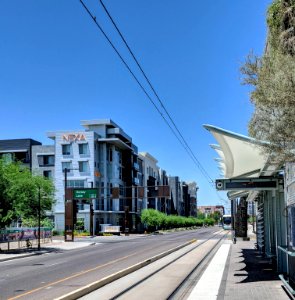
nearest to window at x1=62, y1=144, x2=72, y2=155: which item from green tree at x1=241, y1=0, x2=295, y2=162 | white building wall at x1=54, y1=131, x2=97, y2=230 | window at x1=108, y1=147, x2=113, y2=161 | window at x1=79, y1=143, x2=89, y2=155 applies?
white building wall at x1=54, y1=131, x2=97, y2=230

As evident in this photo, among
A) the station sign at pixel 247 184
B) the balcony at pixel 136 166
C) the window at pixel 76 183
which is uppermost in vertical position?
the balcony at pixel 136 166

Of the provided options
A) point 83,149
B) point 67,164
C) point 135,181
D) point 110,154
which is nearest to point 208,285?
point 83,149

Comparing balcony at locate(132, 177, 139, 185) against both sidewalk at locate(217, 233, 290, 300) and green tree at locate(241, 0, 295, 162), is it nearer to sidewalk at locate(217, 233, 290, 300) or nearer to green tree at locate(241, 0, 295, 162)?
sidewalk at locate(217, 233, 290, 300)

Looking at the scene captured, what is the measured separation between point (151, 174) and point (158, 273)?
361 feet

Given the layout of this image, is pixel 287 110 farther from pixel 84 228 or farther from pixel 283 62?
pixel 84 228

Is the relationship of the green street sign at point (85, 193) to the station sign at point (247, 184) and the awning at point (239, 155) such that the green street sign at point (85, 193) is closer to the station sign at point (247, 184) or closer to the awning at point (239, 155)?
the station sign at point (247, 184)

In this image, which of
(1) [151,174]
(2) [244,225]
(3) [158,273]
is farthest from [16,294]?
(1) [151,174]

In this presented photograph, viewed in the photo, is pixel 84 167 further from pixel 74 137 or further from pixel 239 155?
pixel 239 155

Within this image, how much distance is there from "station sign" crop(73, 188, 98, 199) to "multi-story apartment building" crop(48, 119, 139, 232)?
15910 millimetres

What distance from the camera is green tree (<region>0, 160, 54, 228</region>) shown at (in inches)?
1358

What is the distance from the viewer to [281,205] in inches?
683

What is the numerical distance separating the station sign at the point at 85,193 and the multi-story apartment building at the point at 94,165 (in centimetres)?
1591

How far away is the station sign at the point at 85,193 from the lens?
60894 millimetres

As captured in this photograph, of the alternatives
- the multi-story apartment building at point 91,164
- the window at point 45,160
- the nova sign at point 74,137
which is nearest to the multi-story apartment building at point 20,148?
the multi-story apartment building at point 91,164
